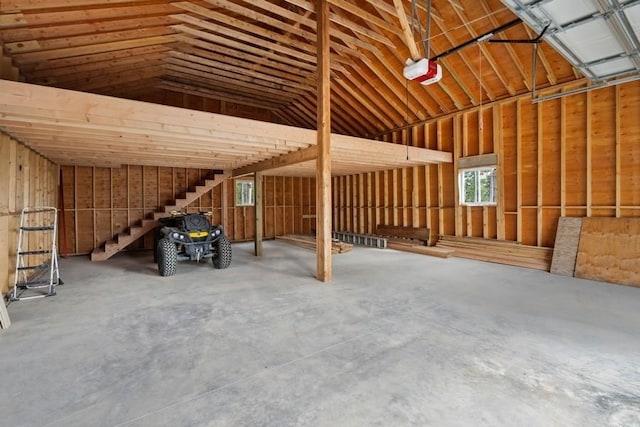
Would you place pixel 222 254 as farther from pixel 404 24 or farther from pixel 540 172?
pixel 540 172

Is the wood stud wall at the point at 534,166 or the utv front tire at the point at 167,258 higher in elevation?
the wood stud wall at the point at 534,166

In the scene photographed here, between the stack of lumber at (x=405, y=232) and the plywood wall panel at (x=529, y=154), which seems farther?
the stack of lumber at (x=405, y=232)

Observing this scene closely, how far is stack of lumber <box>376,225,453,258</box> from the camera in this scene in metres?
8.27

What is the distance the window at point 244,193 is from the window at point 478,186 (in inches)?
308

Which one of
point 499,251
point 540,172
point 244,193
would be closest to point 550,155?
point 540,172

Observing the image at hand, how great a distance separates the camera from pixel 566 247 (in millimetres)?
6211

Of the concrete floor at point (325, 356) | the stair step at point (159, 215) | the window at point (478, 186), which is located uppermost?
the window at point (478, 186)

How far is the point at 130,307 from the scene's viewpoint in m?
4.16

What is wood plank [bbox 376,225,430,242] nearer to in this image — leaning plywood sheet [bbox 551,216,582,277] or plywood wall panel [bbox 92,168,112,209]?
leaning plywood sheet [bbox 551,216,582,277]

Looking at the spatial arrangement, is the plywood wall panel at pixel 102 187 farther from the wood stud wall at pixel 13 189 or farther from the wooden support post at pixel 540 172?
the wooden support post at pixel 540 172

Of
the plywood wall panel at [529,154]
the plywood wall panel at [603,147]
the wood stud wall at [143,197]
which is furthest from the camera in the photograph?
the wood stud wall at [143,197]

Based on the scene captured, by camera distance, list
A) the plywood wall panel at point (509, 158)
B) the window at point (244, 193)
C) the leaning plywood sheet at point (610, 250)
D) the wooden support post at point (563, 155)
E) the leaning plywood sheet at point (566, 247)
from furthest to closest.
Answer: the window at point (244, 193) < the plywood wall panel at point (509, 158) < the wooden support post at point (563, 155) < the leaning plywood sheet at point (566, 247) < the leaning plywood sheet at point (610, 250)

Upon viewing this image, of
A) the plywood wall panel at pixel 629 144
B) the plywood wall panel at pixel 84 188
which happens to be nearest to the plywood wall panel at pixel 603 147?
the plywood wall panel at pixel 629 144

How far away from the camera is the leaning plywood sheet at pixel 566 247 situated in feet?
19.9
